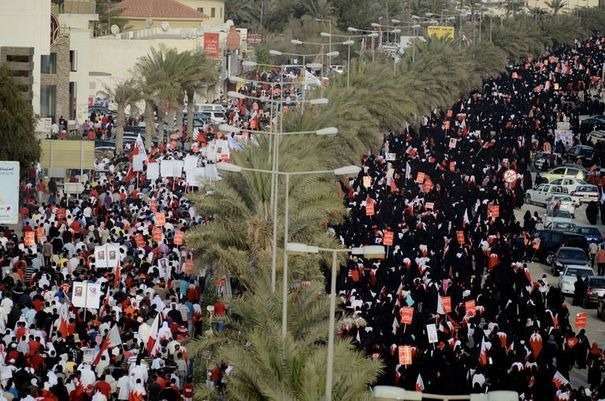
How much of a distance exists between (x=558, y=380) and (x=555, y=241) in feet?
56.9

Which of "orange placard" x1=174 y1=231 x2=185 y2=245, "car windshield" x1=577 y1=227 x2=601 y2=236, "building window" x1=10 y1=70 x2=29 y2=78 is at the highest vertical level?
"building window" x1=10 y1=70 x2=29 y2=78

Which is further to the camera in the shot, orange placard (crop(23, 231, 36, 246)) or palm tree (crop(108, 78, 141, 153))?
palm tree (crop(108, 78, 141, 153))

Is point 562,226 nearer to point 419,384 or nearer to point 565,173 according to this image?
point 565,173

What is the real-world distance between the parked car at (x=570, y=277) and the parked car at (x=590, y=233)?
450 cm

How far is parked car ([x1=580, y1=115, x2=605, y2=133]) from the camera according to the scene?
67.3 m

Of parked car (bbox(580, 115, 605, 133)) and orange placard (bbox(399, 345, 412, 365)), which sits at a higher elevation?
parked car (bbox(580, 115, 605, 133))

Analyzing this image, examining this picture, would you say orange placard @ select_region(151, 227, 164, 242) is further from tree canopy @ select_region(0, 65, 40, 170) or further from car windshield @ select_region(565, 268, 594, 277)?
tree canopy @ select_region(0, 65, 40, 170)

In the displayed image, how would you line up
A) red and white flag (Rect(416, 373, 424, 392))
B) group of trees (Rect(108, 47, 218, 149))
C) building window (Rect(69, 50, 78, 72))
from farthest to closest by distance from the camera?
building window (Rect(69, 50, 78, 72)), group of trees (Rect(108, 47, 218, 149)), red and white flag (Rect(416, 373, 424, 392))

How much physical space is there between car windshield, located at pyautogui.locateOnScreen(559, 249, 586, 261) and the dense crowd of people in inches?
25.2

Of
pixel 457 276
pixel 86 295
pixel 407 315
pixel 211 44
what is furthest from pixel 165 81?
pixel 407 315

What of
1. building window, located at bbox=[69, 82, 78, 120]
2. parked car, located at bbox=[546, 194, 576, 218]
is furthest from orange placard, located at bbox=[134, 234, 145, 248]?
building window, located at bbox=[69, 82, 78, 120]

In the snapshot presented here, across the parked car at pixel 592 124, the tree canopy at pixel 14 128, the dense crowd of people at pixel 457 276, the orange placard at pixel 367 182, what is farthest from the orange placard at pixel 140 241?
the parked car at pixel 592 124

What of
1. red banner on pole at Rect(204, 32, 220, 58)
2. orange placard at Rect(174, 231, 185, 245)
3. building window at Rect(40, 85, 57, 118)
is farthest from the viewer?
red banner on pole at Rect(204, 32, 220, 58)

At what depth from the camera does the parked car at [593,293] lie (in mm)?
36031
